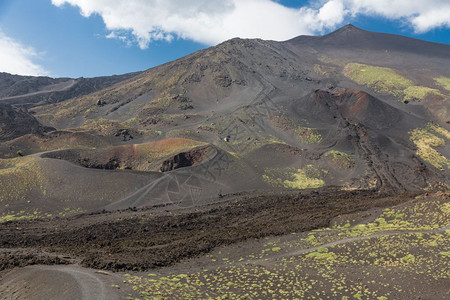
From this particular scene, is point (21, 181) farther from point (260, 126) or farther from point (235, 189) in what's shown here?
point (260, 126)

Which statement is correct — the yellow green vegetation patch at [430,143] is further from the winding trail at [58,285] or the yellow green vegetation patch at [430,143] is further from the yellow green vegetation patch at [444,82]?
the winding trail at [58,285]

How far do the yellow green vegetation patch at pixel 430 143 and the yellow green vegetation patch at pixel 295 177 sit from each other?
64.7 ft

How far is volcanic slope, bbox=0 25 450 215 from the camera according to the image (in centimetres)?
4338

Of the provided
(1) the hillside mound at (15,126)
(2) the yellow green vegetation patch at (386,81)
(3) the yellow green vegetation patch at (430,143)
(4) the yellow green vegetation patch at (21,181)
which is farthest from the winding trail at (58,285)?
(2) the yellow green vegetation patch at (386,81)

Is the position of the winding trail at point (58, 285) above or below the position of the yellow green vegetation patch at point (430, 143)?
below

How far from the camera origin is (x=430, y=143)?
59000mm

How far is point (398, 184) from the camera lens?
45.4 meters

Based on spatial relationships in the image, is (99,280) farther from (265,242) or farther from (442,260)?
(442,260)

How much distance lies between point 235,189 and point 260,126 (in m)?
27.7

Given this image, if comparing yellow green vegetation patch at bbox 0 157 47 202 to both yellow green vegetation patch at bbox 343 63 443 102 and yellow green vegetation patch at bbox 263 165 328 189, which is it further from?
yellow green vegetation patch at bbox 343 63 443 102

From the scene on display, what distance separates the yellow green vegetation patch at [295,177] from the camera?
44281 millimetres

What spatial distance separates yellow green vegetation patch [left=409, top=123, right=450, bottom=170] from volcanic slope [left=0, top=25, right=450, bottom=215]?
8.3 inches

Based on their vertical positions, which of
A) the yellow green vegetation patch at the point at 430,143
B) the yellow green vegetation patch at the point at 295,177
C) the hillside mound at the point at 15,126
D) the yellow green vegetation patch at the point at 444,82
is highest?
the yellow green vegetation patch at the point at 444,82

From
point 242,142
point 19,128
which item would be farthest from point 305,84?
point 19,128
